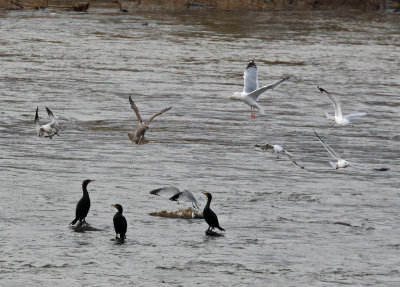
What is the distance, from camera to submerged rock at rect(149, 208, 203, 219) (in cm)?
1445

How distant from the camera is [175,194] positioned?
14.4 m

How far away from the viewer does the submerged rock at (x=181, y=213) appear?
1445 cm

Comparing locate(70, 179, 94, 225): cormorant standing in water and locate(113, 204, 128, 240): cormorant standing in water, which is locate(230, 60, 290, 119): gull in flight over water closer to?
locate(70, 179, 94, 225): cormorant standing in water

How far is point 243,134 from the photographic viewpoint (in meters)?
21.5

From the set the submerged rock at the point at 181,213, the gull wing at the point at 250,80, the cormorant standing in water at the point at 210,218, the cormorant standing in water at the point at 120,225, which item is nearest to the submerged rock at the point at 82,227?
the cormorant standing in water at the point at 120,225

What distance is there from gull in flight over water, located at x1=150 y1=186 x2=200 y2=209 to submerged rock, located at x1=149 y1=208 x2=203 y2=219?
12 cm

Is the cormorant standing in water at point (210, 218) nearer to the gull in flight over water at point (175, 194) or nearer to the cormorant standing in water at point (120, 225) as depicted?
the gull in flight over water at point (175, 194)

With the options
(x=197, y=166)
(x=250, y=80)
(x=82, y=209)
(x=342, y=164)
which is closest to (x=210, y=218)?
(x=82, y=209)

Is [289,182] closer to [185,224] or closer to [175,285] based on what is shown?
[185,224]

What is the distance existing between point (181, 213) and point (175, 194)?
323 millimetres

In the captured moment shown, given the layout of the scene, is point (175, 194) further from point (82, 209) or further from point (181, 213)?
point (82, 209)

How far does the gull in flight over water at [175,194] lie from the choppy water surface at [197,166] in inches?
13.0

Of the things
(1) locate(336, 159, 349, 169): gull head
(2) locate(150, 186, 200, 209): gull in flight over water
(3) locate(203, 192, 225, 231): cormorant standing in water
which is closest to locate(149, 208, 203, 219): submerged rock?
(2) locate(150, 186, 200, 209): gull in flight over water

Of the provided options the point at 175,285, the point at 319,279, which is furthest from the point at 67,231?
the point at 319,279
